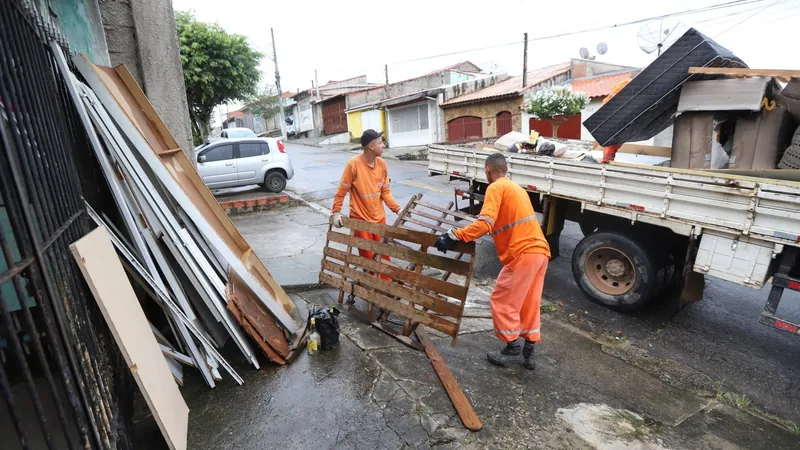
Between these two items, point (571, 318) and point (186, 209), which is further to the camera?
point (571, 318)

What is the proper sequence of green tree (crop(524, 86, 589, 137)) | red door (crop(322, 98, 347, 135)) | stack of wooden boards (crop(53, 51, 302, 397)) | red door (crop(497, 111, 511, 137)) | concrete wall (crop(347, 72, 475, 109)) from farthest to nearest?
red door (crop(322, 98, 347, 135)), concrete wall (crop(347, 72, 475, 109)), red door (crop(497, 111, 511, 137)), green tree (crop(524, 86, 589, 137)), stack of wooden boards (crop(53, 51, 302, 397))

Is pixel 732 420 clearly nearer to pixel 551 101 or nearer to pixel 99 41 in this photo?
pixel 99 41

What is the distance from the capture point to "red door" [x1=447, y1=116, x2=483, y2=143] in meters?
20.8

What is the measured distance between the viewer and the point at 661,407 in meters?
3.02

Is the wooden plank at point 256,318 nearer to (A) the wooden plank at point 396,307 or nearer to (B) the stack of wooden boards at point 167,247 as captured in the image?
(B) the stack of wooden boards at point 167,247

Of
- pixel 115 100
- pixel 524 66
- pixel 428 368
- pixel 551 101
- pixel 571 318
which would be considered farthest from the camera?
pixel 524 66

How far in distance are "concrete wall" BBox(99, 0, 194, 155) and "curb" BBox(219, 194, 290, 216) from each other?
427cm

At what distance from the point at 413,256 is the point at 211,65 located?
14870 millimetres

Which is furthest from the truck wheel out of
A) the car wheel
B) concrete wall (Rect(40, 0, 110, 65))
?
the car wheel

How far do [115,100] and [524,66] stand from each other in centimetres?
1867

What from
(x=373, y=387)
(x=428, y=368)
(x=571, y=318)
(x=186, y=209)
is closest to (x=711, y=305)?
(x=571, y=318)

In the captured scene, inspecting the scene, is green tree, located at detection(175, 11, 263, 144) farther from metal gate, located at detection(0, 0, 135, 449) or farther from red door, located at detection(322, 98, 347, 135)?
red door, located at detection(322, 98, 347, 135)

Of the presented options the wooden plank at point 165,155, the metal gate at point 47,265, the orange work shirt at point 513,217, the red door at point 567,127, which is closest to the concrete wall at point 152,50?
the wooden plank at point 165,155

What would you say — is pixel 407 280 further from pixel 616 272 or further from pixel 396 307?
pixel 616 272
